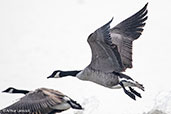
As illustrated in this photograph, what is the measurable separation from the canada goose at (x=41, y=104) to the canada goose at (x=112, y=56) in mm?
949

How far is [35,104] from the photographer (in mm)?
8664

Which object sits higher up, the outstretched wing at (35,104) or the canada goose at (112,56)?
the canada goose at (112,56)

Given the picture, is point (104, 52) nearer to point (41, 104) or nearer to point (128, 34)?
point (128, 34)

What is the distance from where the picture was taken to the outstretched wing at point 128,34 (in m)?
10.4

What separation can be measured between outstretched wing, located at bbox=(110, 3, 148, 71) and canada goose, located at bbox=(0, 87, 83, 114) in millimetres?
1856

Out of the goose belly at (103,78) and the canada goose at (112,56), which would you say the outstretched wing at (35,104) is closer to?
the canada goose at (112,56)

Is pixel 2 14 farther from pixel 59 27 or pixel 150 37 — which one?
pixel 150 37

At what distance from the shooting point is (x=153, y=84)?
41.4 ft

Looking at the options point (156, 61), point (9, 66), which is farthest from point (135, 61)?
point (9, 66)

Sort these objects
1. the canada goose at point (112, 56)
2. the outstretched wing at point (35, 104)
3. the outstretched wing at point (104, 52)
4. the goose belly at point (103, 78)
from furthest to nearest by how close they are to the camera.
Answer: the goose belly at point (103, 78), the canada goose at point (112, 56), the outstretched wing at point (104, 52), the outstretched wing at point (35, 104)

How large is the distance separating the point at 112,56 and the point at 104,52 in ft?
0.45

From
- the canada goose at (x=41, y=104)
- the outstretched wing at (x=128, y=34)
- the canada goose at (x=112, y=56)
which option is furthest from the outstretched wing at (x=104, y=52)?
the canada goose at (x=41, y=104)

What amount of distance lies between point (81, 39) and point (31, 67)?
2.32m

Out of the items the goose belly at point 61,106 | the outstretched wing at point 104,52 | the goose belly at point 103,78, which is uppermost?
the outstretched wing at point 104,52
